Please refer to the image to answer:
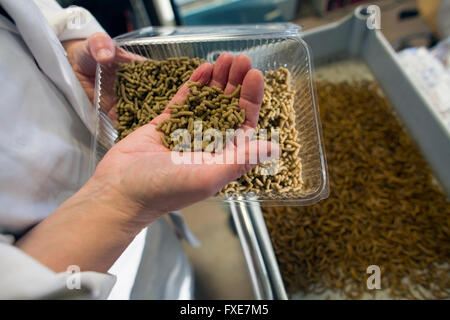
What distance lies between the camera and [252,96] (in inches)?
28.5

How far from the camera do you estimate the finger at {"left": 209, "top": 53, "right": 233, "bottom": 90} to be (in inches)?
29.7

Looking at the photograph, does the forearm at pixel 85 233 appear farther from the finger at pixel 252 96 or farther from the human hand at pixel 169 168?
the finger at pixel 252 96

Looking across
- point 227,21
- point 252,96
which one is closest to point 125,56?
point 252,96

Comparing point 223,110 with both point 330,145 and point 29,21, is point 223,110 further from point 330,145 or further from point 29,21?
point 330,145

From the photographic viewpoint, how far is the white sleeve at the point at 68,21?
87 centimetres

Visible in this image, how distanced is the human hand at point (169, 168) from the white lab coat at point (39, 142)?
17 centimetres

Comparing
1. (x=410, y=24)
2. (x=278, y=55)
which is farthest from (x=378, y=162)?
(x=410, y=24)

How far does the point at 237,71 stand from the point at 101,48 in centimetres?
44

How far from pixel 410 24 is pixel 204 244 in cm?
223

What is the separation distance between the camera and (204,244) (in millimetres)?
1473

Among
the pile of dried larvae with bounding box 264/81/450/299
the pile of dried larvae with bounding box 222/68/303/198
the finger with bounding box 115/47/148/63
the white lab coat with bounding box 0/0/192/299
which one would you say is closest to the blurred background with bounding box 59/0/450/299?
the pile of dried larvae with bounding box 264/81/450/299

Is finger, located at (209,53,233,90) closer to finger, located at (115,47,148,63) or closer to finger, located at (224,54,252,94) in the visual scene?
finger, located at (224,54,252,94)

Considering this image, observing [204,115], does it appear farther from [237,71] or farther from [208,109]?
[237,71]

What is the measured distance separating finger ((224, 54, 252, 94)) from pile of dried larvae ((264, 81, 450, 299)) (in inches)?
21.7
